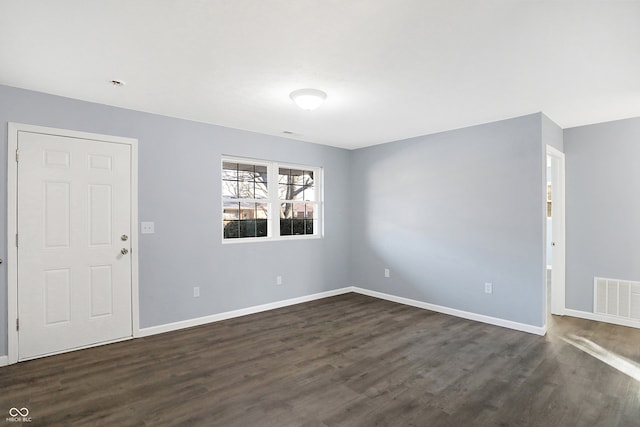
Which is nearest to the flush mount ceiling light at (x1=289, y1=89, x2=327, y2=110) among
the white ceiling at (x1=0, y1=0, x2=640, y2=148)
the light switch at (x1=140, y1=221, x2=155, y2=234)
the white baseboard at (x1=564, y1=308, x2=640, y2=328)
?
the white ceiling at (x1=0, y1=0, x2=640, y2=148)

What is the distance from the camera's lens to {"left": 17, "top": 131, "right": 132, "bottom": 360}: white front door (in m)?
3.05

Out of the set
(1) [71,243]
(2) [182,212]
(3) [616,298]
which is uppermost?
(2) [182,212]

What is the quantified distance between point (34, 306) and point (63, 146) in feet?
4.98

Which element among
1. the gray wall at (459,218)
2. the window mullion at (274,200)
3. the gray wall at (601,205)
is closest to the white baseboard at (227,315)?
the gray wall at (459,218)

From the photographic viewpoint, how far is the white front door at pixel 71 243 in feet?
10.00

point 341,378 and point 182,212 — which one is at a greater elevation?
point 182,212

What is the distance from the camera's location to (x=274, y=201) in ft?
16.2

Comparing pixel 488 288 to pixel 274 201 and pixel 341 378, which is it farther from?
pixel 274 201

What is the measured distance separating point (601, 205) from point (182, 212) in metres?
5.13

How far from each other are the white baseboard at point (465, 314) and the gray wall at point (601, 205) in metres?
1.12

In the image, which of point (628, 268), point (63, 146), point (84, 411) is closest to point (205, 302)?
point (84, 411)

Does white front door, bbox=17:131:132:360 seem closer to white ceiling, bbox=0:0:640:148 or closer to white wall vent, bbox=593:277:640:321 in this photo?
white ceiling, bbox=0:0:640:148

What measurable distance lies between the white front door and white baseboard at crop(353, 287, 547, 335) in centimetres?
353

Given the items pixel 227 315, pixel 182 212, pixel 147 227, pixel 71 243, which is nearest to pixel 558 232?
pixel 227 315
